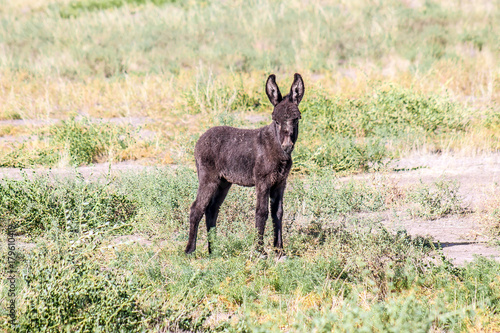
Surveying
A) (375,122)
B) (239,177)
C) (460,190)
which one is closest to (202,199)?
(239,177)

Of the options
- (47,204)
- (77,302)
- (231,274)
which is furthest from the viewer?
(47,204)

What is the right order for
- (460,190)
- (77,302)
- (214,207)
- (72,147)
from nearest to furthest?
(77,302) → (214,207) → (460,190) → (72,147)

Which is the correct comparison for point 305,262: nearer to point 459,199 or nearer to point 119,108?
point 459,199

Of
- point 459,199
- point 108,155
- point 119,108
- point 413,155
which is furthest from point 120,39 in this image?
point 459,199

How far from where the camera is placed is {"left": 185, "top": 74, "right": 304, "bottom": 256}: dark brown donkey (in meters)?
6.31

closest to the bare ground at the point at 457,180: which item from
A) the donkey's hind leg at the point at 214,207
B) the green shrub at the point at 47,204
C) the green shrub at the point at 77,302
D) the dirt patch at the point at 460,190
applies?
the dirt patch at the point at 460,190

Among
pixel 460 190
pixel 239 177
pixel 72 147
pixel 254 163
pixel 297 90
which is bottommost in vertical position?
pixel 460 190

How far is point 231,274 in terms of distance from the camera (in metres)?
6.05

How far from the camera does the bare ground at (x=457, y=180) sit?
751cm

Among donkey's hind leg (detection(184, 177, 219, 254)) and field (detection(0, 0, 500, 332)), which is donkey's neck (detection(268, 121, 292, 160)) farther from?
field (detection(0, 0, 500, 332))

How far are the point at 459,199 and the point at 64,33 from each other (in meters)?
21.5

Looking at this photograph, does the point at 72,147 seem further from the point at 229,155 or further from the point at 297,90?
the point at 297,90

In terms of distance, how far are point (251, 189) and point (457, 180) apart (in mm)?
3852

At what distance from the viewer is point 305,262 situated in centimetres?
627
